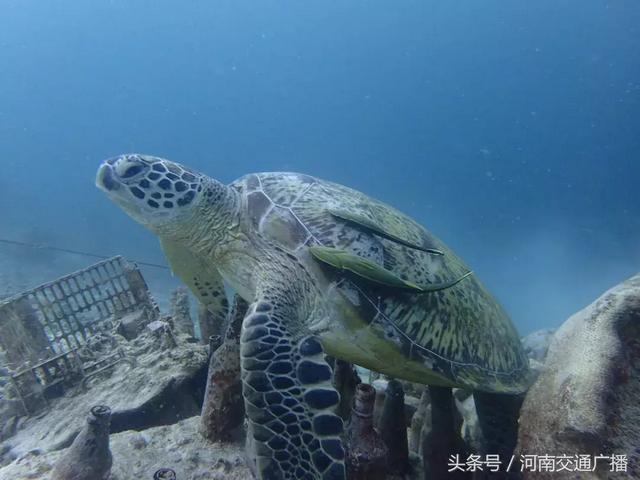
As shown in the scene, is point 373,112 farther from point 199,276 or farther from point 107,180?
point 107,180

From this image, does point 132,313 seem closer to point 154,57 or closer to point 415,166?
point 415,166

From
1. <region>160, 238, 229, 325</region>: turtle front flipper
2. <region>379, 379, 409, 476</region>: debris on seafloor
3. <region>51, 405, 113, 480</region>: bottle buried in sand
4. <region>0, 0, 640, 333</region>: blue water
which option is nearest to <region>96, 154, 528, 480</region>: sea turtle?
<region>160, 238, 229, 325</region>: turtle front flipper

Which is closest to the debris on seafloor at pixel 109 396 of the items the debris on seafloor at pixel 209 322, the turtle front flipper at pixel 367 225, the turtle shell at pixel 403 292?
the debris on seafloor at pixel 209 322

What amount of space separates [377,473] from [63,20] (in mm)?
123717

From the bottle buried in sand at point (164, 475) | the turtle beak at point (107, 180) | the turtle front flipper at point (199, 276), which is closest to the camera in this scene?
the bottle buried in sand at point (164, 475)

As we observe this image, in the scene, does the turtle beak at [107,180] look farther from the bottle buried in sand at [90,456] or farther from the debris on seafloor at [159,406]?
the bottle buried in sand at [90,456]

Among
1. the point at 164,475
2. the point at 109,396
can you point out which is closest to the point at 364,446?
the point at 164,475

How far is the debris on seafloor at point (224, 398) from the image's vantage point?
8.72 feet

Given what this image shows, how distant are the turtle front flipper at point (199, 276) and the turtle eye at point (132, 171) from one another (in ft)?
2.45

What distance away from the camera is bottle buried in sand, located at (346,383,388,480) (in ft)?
6.98

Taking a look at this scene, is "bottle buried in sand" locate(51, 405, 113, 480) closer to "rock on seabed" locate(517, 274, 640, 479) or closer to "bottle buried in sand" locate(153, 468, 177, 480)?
"bottle buried in sand" locate(153, 468, 177, 480)

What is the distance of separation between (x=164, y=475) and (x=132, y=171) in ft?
7.02

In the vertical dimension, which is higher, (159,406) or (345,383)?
(345,383)

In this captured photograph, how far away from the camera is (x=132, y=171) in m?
3.07
